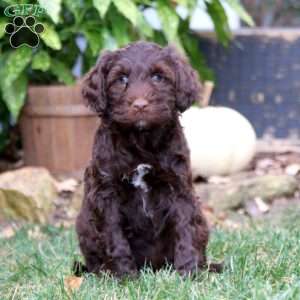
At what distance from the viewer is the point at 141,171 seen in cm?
375

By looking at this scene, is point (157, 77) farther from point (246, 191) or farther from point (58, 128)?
point (58, 128)

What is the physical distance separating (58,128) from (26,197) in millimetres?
875

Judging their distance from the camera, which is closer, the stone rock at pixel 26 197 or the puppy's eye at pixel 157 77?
the puppy's eye at pixel 157 77

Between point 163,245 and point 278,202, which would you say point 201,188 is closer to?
→ point 278,202

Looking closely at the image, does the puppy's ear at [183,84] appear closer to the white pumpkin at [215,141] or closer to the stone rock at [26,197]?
the stone rock at [26,197]

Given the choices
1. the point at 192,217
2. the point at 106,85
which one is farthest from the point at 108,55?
the point at 192,217

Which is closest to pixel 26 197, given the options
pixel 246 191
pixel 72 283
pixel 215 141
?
pixel 246 191

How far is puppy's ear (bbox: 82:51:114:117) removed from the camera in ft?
12.1

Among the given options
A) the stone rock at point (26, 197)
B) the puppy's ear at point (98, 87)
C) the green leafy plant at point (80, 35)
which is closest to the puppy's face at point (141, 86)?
the puppy's ear at point (98, 87)

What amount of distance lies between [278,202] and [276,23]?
4.43m

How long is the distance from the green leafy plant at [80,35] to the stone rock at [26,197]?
0.53 metres

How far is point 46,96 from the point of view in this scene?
20.9 ft

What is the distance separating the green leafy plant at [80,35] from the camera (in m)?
5.91

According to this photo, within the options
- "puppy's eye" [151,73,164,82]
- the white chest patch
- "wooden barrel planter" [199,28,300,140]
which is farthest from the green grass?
"wooden barrel planter" [199,28,300,140]
